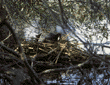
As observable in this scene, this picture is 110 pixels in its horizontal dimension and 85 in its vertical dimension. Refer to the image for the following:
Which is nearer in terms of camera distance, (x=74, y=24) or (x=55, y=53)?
(x=74, y=24)

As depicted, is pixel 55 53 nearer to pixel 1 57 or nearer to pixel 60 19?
pixel 60 19

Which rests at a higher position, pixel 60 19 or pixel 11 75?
pixel 60 19

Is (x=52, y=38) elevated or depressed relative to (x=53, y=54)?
elevated

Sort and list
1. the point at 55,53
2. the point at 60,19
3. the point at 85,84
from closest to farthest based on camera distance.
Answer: the point at 85,84, the point at 60,19, the point at 55,53

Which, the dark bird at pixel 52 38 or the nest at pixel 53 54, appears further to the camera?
the dark bird at pixel 52 38

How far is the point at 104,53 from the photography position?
2947mm

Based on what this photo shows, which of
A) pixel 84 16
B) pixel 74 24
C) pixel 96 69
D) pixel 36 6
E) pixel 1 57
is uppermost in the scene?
pixel 36 6

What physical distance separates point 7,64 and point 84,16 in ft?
8.63

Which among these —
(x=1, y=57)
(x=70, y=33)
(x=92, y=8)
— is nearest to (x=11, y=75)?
(x=1, y=57)

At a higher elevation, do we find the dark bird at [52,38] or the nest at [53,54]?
the dark bird at [52,38]

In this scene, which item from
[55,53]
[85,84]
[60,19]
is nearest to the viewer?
[85,84]

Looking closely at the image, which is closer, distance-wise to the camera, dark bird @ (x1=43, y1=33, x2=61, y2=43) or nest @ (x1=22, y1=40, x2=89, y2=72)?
nest @ (x1=22, y1=40, x2=89, y2=72)

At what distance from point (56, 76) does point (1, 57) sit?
5.60ft

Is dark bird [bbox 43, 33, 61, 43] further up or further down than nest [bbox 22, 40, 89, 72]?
further up
